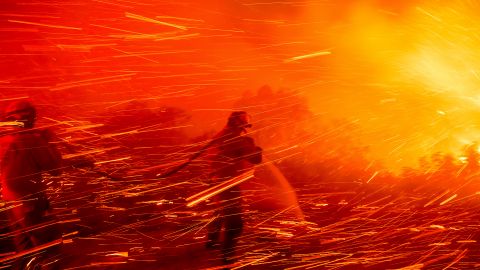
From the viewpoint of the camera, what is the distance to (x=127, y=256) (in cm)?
389

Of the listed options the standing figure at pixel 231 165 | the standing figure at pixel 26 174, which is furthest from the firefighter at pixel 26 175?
the standing figure at pixel 231 165

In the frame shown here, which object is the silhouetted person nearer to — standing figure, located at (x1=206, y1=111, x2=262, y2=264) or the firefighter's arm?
standing figure, located at (x1=206, y1=111, x2=262, y2=264)

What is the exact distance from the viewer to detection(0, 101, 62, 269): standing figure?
2.79 m

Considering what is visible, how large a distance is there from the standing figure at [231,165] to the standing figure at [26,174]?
1.20m

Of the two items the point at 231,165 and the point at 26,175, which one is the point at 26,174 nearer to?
the point at 26,175

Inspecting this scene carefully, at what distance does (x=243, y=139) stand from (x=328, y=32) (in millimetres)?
3129

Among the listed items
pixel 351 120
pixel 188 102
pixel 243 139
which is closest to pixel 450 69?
pixel 351 120

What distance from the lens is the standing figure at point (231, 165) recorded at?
11.3 feet

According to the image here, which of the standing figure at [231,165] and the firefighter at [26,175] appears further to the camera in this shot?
the standing figure at [231,165]

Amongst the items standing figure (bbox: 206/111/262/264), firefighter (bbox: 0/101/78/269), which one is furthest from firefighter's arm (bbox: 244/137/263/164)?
firefighter (bbox: 0/101/78/269)

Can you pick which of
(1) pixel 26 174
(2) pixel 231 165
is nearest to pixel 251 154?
(2) pixel 231 165

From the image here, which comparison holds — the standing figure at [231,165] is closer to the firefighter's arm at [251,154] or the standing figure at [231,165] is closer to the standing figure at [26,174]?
the firefighter's arm at [251,154]

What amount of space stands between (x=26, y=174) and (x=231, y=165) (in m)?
1.48

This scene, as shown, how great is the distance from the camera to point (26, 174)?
280 centimetres
